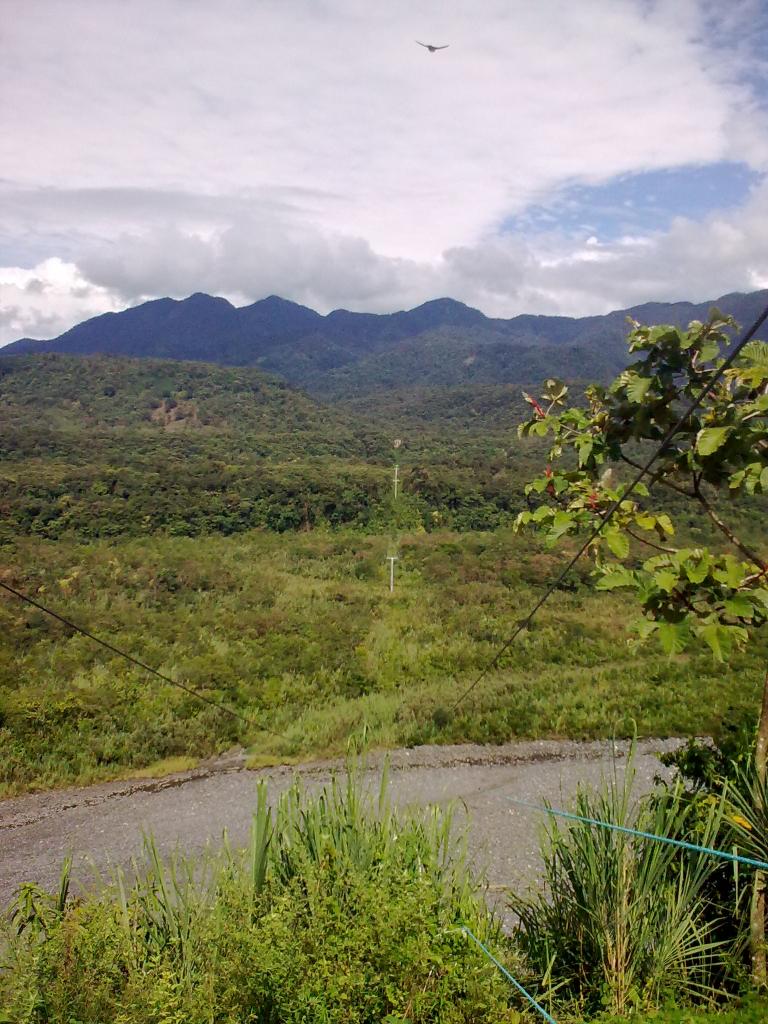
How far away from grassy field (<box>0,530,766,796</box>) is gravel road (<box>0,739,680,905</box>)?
56cm

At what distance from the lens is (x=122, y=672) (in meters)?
14.2

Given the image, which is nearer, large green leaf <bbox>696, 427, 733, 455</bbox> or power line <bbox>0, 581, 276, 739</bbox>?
large green leaf <bbox>696, 427, 733, 455</bbox>

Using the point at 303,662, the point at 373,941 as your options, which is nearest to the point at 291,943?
the point at 373,941

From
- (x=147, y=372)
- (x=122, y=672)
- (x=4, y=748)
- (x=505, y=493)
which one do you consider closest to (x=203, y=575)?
(x=122, y=672)

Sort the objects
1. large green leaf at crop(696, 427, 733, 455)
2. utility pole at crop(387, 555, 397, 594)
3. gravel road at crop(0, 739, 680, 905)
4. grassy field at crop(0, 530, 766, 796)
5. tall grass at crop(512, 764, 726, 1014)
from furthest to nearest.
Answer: utility pole at crop(387, 555, 397, 594) < grassy field at crop(0, 530, 766, 796) < gravel road at crop(0, 739, 680, 905) < tall grass at crop(512, 764, 726, 1014) < large green leaf at crop(696, 427, 733, 455)

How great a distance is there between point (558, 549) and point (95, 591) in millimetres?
16197

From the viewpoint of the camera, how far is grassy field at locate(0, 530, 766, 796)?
1209 cm

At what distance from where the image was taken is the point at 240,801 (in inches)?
397

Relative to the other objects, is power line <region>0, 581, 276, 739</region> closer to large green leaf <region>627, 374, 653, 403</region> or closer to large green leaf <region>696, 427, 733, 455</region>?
large green leaf <region>627, 374, 653, 403</region>

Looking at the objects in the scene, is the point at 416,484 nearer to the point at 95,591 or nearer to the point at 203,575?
the point at 203,575

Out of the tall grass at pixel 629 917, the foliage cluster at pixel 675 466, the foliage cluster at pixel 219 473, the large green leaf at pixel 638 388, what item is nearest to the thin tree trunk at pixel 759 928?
the tall grass at pixel 629 917

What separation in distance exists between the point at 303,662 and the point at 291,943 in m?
13.7

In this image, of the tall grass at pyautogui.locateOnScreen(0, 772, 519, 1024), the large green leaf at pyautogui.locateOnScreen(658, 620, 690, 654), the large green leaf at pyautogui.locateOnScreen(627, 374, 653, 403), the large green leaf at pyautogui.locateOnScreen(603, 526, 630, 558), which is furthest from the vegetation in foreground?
the large green leaf at pyautogui.locateOnScreen(627, 374, 653, 403)

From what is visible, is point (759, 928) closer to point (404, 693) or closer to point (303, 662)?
point (404, 693)
